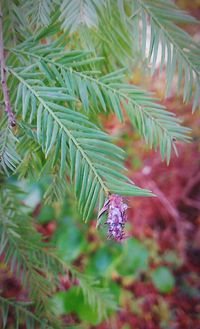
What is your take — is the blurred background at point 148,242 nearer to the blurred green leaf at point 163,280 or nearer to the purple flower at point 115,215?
the blurred green leaf at point 163,280

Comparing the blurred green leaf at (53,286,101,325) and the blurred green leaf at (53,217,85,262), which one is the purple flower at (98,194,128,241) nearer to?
the blurred green leaf at (53,286,101,325)

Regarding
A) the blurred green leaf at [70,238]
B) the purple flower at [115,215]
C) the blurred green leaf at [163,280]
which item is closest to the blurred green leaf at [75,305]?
the blurred green leaf at [70,238]

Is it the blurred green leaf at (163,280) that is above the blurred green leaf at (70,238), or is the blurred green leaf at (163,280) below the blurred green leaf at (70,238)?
below

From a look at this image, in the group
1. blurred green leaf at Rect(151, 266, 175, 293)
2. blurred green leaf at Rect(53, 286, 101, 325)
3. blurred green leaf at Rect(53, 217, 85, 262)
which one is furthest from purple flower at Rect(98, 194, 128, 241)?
blurred green leaf at Rect(151, 266, 175, 293)

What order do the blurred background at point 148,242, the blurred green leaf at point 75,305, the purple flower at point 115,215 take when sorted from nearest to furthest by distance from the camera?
the purple flower at point 115,215
the blurred green leaf at point 75,305
the blurred background at point 148,242

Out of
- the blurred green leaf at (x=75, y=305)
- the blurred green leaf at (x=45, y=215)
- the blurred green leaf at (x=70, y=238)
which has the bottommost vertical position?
the blurred green leaf at (x=75, y=305)

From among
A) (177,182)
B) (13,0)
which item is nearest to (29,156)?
(13,0)

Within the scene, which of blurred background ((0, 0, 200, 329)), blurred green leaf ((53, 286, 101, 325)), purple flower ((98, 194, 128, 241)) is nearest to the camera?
purple flower ((98, 194, 128, 241))

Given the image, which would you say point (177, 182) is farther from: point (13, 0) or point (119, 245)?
point (13, 0)

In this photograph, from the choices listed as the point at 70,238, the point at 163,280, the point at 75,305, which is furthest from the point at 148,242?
the point at 75,305

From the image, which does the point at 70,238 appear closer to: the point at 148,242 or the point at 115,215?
the point at 148,242
